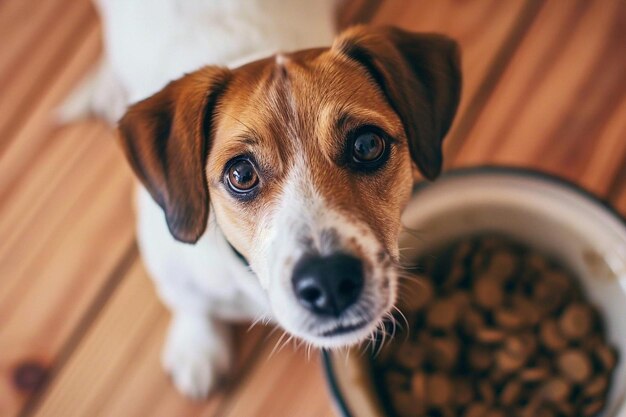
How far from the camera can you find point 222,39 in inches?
52.7

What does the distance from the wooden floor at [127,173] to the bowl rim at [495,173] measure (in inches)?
12.5

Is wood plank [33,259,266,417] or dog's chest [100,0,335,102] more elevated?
dog's chest [100,0,335,102]

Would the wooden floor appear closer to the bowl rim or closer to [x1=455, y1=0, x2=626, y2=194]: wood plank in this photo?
[x1=455, y1=0, x2=626, y2=194]: wood plank

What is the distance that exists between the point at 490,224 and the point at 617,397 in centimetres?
42

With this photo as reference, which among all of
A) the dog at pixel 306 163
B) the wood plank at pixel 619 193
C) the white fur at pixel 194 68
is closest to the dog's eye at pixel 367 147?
the dog at pixel 306 163

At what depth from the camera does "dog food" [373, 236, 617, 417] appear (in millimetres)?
1297

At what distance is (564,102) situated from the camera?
65.6 inches

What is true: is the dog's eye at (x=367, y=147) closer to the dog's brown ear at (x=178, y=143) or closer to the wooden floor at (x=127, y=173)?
the dog's brown ear at (x=178, y=143)

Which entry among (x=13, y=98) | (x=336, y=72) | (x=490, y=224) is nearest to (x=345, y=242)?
(x=336, y=72)

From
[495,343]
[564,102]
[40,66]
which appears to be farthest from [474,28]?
[40,66]

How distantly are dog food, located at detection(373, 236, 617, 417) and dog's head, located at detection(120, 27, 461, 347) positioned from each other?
347 millimetres

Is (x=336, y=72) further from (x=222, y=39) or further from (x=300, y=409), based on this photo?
(x=300, y=409)

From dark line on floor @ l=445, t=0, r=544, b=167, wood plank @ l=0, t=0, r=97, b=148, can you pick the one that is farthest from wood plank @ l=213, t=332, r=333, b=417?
wood plank @ l=0, t=0, r=97, b=148

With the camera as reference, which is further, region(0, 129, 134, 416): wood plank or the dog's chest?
region(0, 129, 134, 416): wood plank
